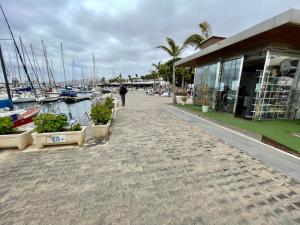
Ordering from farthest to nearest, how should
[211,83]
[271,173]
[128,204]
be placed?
[211,83]
[271,173]
[128,204]

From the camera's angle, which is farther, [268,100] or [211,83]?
[211,83]

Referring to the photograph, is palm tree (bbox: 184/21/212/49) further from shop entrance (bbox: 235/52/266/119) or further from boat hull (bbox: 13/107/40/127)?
boat hull (bbox: 13/107/40/127)

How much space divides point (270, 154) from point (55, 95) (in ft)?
113

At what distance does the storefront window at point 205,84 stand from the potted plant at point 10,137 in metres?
10.6

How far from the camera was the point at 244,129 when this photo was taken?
664cm

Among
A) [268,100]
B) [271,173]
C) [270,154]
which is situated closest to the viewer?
[271,173]

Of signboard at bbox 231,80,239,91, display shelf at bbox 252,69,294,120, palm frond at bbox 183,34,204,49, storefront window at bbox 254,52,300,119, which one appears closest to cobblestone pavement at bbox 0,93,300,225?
display shelf at bbox 252,69,294,120

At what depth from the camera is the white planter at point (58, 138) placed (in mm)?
4949

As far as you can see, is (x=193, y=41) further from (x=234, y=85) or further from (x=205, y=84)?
(x=234, y=85)

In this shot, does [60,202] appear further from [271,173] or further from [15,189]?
[271,173]

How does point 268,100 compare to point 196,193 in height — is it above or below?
A: above

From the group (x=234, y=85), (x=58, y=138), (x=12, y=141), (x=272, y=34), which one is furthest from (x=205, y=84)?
(x=12, y=141)

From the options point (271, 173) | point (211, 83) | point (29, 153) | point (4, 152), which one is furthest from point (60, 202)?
point (211, 83)

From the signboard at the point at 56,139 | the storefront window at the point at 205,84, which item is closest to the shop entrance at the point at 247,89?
the storefront window at the point at 205,84
